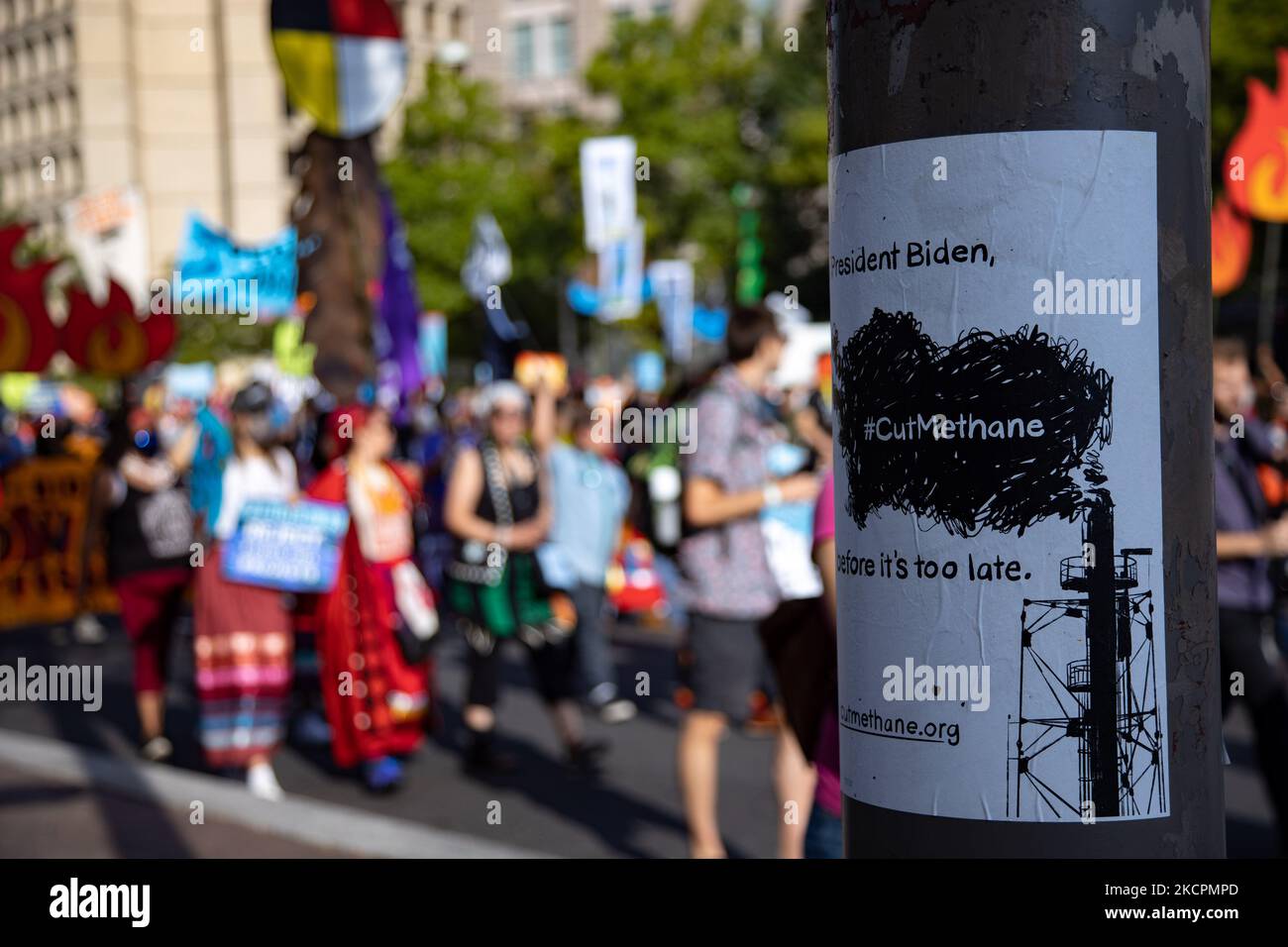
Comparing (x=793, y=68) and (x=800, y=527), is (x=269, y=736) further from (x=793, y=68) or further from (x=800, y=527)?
(x=793, y=68)

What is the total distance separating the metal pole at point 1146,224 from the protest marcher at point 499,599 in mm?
6018

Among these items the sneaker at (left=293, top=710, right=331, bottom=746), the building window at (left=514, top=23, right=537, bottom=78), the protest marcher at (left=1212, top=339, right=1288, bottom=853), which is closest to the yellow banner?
the sneaker at (left=293, top=710, right=331, bottom=746)

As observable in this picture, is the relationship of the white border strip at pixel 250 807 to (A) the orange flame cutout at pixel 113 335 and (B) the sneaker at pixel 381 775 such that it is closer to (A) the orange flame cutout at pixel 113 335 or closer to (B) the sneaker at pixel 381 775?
(B) the sneaker at pixel 381 775

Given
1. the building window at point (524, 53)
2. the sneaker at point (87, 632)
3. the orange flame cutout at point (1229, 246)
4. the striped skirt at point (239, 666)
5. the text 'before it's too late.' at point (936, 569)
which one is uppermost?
the building window at point (524, 53)

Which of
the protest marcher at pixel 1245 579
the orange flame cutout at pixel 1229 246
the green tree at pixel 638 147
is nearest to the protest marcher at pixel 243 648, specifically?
the protest marcher at pixel 1245 579

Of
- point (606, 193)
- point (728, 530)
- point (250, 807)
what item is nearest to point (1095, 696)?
point (728, 530)

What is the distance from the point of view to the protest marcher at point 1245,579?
5.38 metres

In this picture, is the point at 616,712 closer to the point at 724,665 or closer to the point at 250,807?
the point at 250,807

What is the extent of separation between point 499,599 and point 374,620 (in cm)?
66

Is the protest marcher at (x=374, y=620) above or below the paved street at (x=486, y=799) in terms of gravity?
above

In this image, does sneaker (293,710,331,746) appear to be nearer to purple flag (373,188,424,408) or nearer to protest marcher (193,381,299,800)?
protest marcher (193,381,299,800)

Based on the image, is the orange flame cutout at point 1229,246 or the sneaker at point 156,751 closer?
the sneaker at point 156,751

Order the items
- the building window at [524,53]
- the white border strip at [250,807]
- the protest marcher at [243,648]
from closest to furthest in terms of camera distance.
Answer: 1. the white border strip at [250,807]
2. the protest marcher at [243,648]
3. the building window at [524,53]

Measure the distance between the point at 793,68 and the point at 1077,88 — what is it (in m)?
48.7
